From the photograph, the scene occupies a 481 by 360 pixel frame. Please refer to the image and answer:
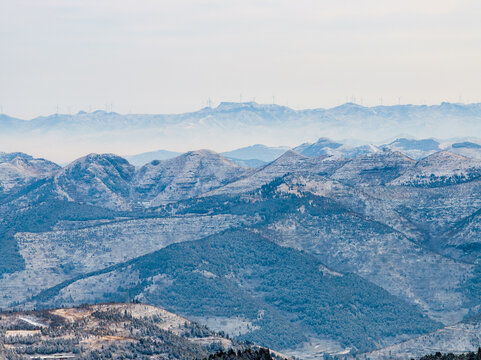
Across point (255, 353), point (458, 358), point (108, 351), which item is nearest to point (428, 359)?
point (458, 358)

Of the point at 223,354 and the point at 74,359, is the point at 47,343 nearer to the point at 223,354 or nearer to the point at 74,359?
the point at 74,359

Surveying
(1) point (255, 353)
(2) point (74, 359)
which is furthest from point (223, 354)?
(2) point (74, 359)

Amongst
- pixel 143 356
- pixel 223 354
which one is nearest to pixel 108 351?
pixel 143 356

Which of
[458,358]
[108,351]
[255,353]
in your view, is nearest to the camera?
[255,353]

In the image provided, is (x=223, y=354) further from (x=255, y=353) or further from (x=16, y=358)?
(x=16, y=358)

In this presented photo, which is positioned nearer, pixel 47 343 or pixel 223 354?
pixel 223 354

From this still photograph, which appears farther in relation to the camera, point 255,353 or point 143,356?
point 143,356

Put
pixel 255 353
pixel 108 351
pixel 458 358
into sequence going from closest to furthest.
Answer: pixel 255 353 → pixel 458 358 → pixel 108 351

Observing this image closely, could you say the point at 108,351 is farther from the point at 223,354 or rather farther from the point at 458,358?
the point at 458,358
